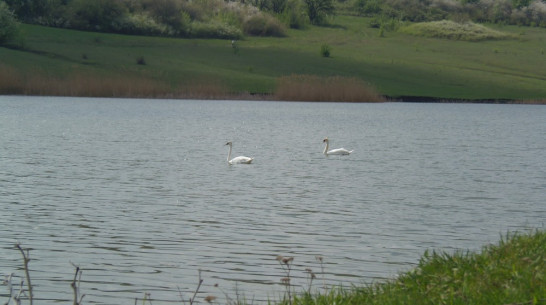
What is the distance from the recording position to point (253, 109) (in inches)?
2527

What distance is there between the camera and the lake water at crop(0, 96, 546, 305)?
12.6 meters

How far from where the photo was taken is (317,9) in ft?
453

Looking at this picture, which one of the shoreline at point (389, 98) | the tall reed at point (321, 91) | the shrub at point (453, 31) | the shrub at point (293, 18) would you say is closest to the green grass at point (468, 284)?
the shoreline at point (389, 98)

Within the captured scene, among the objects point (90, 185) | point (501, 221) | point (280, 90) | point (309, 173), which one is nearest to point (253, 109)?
point (280, 90)

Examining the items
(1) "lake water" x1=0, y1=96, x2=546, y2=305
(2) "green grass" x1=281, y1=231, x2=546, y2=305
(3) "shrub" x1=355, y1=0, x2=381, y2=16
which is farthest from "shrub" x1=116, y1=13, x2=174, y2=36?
(2) "green grass" x1=281, y1=231, x2=546, y2=305

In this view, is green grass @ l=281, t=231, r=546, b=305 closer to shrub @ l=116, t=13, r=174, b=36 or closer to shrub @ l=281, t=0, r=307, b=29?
shrub @ l=116, t=13, r=174, b=36

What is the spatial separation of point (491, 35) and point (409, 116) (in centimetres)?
7262

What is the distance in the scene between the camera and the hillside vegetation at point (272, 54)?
72500 mm

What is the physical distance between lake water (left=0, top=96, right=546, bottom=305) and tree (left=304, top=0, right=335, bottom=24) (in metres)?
93.4

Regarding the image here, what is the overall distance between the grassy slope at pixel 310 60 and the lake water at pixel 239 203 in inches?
1430

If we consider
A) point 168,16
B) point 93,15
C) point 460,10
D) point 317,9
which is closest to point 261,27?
point 168,16

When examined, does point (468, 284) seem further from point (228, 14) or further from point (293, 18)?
point (293, 18)

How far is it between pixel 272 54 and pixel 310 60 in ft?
19.3

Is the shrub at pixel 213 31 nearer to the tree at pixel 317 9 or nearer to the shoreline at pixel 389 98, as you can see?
the tree at pixel 317 9
